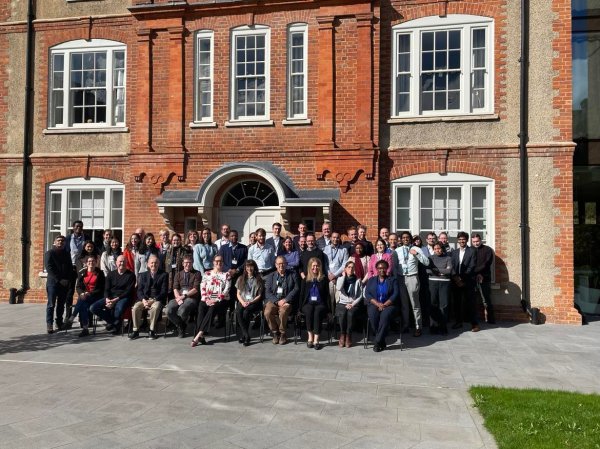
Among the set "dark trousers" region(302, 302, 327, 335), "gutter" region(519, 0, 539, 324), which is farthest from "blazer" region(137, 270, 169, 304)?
"gutter" region(519, 0, 539, 324)

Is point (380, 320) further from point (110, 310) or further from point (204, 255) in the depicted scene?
point (110, 310)

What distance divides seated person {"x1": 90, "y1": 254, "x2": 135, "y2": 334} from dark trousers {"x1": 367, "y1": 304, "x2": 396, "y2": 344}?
14.5 ft

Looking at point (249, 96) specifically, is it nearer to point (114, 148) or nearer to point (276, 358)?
point (114, 148)

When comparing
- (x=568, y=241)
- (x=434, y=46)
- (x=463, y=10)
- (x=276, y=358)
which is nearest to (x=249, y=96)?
(x=434, y=46)

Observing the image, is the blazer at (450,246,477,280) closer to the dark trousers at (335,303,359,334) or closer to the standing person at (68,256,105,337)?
the dark trousers at (335,303,359,334)

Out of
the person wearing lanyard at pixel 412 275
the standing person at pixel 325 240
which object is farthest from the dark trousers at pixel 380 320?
the standing person at pixel 325 240

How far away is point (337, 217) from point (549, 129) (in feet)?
16.1

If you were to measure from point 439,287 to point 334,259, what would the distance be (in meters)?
2.10

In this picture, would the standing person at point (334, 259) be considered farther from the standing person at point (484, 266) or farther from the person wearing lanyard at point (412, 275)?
the standing person at point (484, 266)

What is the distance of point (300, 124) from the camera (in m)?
11.4

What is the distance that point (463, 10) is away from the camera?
10953mm

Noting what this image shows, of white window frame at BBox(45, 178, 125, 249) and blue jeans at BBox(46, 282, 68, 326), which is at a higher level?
white window frame at BBox(45, 178, 125, 249)

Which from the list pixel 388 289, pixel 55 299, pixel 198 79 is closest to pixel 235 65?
pixel 198 79

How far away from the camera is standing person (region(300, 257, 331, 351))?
27.0ft
